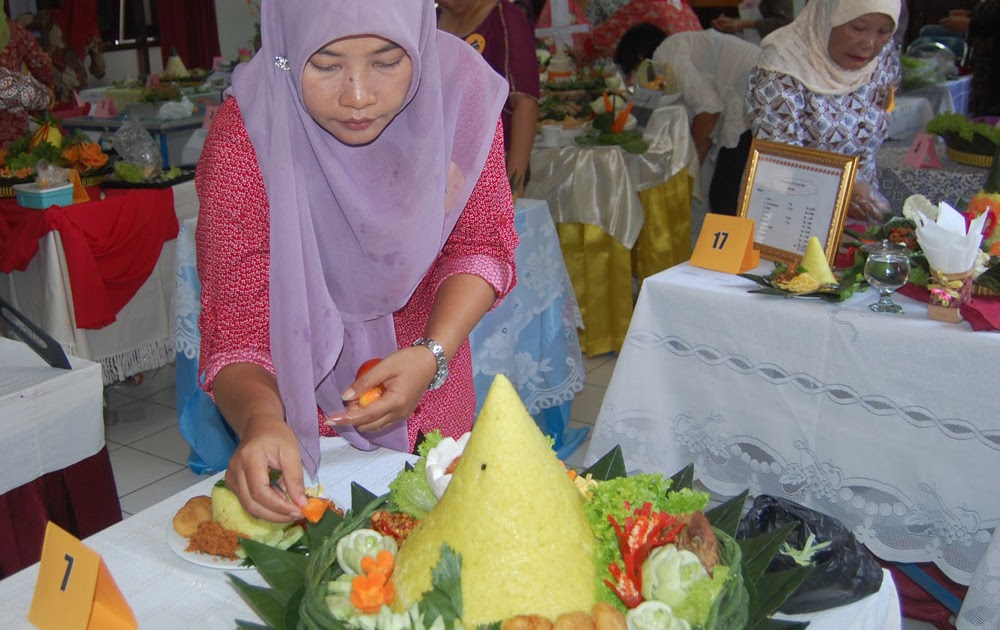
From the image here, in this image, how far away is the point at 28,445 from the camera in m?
1.67

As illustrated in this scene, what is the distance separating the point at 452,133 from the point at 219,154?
329 millimetres

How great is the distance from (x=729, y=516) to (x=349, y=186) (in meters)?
0.65

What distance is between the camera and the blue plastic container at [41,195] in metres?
2.94

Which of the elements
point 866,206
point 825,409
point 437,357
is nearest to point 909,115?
point 866,206

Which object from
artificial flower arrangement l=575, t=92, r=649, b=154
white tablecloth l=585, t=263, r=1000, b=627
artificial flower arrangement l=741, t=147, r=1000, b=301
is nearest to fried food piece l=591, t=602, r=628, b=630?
white tablecloth l=585, t=263, r=1000, b=627

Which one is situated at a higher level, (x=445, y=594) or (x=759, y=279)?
(x=445, y=594)

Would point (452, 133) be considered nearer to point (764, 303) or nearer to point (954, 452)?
point (764, 303)

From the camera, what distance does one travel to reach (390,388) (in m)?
1.12

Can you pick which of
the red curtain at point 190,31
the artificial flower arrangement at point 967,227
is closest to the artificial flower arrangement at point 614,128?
the artificial flower arrangement at point 967,227

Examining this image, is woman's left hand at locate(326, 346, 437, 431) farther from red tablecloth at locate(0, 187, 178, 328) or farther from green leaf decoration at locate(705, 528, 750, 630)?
red tablecloth at locate(0, 187, 178, 328)

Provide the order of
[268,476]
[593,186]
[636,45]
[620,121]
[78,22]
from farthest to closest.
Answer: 1. [78,22]
2. [636,45]
3. [620,121]
4. [593,186]
5. [268,476]

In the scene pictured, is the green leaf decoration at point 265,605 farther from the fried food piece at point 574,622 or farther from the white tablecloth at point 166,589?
the fried food piece at point 574,622

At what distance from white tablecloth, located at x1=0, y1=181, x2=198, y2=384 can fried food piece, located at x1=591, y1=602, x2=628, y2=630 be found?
8.82 ft

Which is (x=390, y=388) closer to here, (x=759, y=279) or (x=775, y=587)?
(x=775, y=587)
